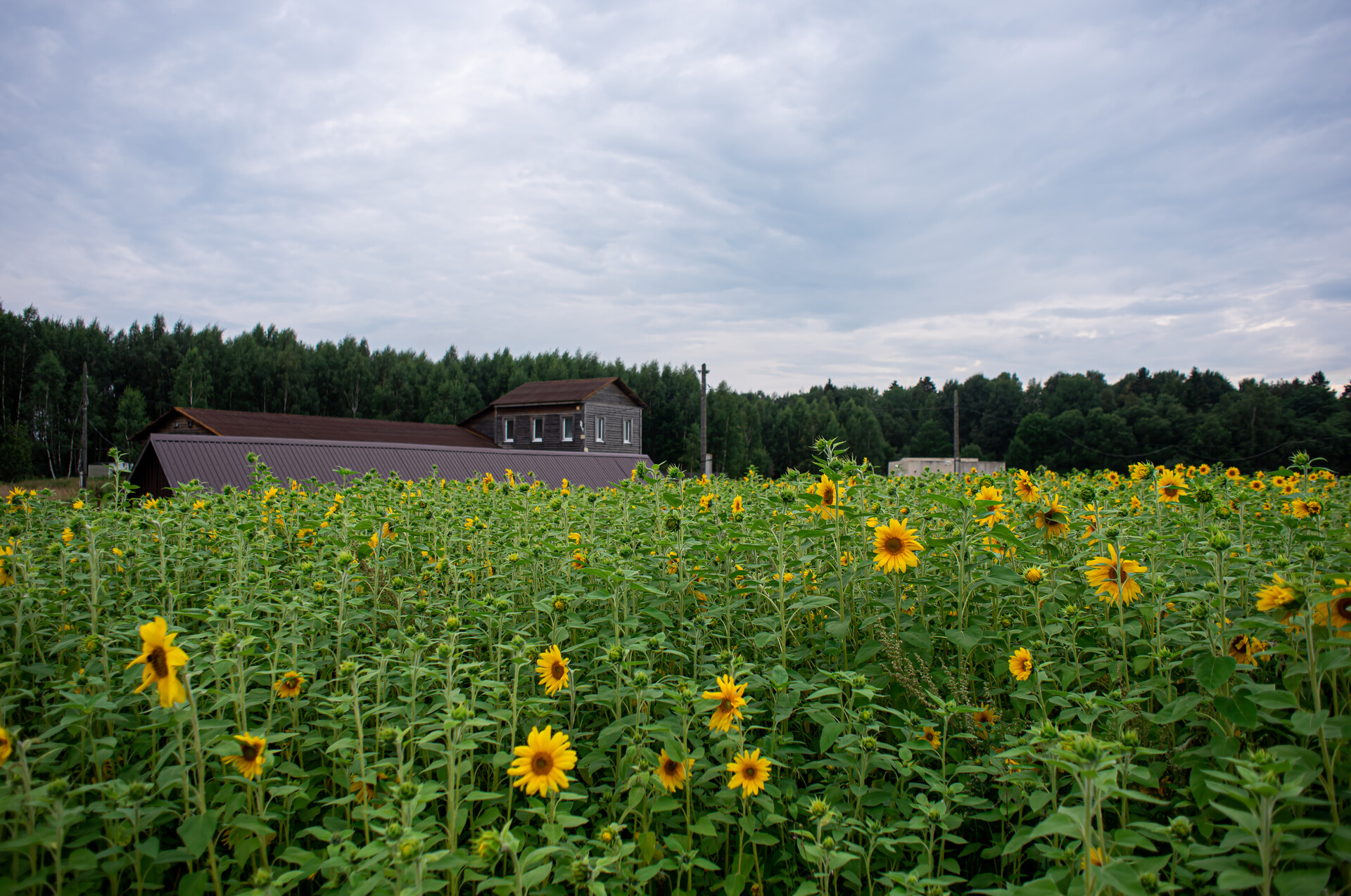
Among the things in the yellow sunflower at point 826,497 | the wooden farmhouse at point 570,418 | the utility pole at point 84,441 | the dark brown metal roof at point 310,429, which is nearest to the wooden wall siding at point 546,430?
the wooden farmhouse at point 570,418

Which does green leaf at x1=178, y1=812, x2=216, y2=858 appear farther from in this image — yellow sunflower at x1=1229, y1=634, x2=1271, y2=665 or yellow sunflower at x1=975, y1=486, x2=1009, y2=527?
yellow sunflower at x1=975, y1=486, x2=1009, y2=527

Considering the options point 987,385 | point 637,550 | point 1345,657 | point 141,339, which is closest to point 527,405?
point 637,550

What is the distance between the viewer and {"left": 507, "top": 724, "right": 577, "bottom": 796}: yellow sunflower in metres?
1.63

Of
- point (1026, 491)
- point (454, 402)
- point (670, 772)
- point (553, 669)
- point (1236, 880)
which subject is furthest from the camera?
point (454, 402)

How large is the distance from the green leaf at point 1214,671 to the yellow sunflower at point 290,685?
8.57 feet

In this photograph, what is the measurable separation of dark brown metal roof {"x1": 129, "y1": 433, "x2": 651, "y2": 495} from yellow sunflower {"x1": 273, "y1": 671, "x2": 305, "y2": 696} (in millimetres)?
4914

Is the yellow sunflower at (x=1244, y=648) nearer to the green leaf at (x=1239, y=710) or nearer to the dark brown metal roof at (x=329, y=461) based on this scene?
the green leaf at (x=1239, y=710)

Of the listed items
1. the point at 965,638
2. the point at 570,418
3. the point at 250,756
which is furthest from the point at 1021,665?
the point at 570,418

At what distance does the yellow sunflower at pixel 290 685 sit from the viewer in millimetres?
2021

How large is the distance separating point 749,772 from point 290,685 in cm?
152

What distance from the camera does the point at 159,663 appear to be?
1568 mm

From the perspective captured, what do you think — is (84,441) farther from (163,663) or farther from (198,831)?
(198,831)

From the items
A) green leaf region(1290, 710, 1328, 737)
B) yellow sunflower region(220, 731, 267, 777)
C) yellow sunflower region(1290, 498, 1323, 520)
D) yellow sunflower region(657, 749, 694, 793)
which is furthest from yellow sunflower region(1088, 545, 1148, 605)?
yellow sunflower region(220, 731, 267, 777)

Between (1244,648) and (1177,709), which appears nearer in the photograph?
(1177,709)
